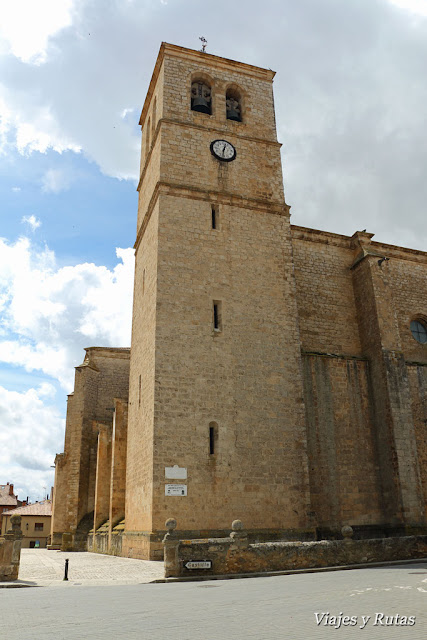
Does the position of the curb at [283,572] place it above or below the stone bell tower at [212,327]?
below

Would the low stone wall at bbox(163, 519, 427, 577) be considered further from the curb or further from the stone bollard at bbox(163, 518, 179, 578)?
the curb

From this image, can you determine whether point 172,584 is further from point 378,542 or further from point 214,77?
point 214,77

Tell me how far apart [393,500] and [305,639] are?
1194 centimetres

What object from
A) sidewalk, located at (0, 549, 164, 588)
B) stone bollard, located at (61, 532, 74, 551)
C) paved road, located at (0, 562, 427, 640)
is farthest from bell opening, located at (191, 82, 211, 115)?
stone bollard, located at (61, 532, 74, 551)

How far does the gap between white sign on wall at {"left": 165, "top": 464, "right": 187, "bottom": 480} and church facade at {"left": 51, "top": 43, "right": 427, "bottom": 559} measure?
0.05m

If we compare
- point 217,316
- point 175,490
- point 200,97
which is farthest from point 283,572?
point 200,97

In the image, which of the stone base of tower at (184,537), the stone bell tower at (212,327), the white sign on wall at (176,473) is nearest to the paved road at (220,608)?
the stone base of tower at (184,537)

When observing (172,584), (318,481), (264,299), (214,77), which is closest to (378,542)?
(318,481)

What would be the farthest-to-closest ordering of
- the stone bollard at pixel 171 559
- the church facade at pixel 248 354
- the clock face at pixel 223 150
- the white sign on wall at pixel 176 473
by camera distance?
the clock face at pixel 223 150
the church facade at pixel 248 354
the white sign on wall at pixel 176 473
the stone bollard at pixel 171 559

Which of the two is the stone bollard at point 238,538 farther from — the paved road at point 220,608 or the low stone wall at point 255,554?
the paved road at point 220,608

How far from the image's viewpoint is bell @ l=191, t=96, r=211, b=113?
58.6 feet

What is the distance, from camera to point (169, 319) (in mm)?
14219

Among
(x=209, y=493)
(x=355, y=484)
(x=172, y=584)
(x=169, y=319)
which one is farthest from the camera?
(x=355, y=484)

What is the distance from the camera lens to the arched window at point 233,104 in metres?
18.5
